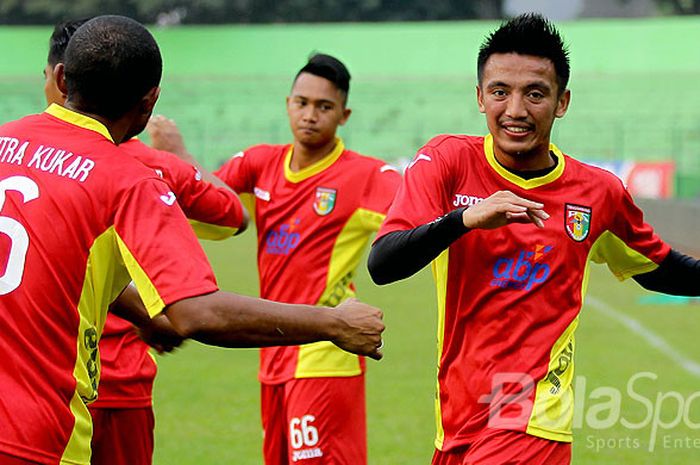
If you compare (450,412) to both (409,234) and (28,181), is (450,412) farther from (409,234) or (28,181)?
(28,181)

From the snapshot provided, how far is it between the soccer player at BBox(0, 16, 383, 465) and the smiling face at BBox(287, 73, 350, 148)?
3324 mm

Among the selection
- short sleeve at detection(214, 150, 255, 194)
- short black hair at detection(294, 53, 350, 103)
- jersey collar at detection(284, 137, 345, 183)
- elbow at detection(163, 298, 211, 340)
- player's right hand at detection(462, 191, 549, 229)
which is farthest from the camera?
short black hair at detection(294, 53, 350, 103)

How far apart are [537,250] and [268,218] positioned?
2491 millimetres

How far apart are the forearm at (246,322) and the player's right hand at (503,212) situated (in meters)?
0.61

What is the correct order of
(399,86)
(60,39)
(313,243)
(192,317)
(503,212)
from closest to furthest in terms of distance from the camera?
(192,317) < (503,212) < (60,39) < (313,243) < (399,86)

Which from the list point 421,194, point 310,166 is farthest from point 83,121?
point 310,166

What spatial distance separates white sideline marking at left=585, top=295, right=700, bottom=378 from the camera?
1375 centimetres

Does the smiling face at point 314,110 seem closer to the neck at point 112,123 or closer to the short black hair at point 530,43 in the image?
the short black hair at point 530,43

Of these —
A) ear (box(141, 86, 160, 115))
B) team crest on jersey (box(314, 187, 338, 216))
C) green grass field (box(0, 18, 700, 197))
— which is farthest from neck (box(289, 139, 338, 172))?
green grass field (box(0, 18, 700, 197))

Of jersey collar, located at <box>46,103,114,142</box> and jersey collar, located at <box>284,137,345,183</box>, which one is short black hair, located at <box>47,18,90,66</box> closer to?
jersey collar, located at <box>46,103,114,142</box>

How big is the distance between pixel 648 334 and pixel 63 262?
12.8 m

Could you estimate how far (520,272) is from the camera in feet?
16.7

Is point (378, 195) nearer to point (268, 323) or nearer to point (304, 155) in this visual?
point (304, 155)

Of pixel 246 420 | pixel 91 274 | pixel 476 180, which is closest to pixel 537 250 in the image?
pixel 476 180
